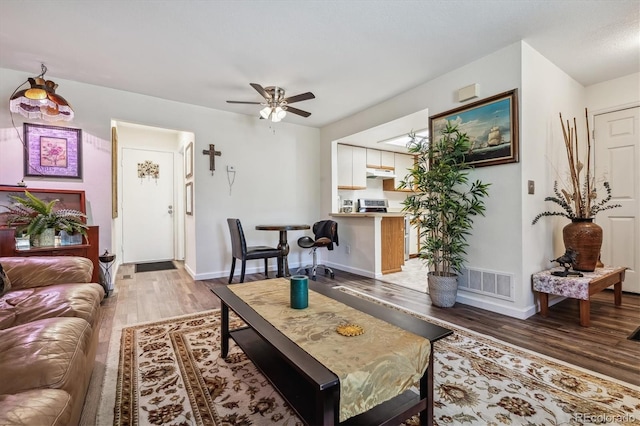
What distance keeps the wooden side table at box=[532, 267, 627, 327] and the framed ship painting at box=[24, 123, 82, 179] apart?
200 inches

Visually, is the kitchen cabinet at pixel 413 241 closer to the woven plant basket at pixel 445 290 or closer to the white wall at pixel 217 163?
the white wall at pixel 217 163

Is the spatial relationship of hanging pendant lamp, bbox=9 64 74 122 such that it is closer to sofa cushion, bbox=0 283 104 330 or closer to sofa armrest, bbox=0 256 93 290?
sofa armrest, bbox=0 256 93 290

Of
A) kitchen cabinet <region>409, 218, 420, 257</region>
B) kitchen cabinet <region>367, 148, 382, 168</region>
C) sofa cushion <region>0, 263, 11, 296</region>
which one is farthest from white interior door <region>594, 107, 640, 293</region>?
sofa cushion <region>0, 263, 11, 296</region>

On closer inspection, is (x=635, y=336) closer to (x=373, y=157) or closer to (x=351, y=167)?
(x=351, y=167)

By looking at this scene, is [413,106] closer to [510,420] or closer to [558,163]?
[558,163]

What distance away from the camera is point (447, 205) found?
2930 mm

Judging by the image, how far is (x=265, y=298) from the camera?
5.91 ft

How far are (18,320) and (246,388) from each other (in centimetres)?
119

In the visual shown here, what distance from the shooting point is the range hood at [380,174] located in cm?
593

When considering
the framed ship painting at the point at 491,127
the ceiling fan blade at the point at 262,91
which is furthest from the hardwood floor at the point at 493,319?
the ceiling fan blade at the point at 262,91

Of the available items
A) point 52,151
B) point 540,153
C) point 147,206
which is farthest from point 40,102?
point 540,153

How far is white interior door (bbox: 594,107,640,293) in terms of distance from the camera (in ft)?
11.0

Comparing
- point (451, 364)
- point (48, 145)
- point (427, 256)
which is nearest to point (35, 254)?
point (48, 145)

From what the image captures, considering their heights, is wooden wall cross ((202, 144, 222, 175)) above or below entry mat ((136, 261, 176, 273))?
above
